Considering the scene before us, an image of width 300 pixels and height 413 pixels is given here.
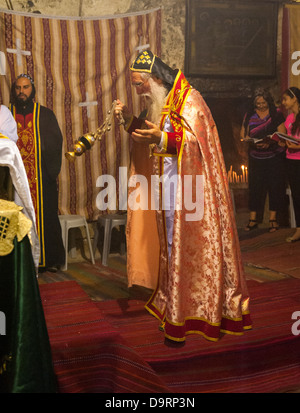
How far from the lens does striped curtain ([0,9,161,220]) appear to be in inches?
168

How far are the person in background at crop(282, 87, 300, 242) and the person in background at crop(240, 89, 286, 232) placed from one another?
0.14m

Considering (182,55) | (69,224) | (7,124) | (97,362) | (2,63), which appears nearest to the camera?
(97,362)

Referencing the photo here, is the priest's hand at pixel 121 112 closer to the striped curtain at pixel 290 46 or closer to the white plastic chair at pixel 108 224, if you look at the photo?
the white plastic chair at pixel 108 224

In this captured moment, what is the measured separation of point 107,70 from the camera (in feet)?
14.9

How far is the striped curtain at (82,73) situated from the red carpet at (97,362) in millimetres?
2130

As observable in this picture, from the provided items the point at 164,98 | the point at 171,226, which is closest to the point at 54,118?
the point at 164,98

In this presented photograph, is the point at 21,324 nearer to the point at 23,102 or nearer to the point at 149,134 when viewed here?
the point at 149,134

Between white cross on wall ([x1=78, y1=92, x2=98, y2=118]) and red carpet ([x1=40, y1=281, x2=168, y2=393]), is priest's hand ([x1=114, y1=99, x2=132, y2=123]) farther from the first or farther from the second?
white cross on wall ([x1=78, y1=92, x2=98, y2=118])

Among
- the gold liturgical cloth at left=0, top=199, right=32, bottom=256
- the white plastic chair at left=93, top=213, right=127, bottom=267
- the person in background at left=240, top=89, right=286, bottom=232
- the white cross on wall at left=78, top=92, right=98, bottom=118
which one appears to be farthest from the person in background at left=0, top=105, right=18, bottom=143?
the person in background at left=240, top=89, right=286, bottom=232

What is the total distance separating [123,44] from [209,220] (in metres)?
2.42

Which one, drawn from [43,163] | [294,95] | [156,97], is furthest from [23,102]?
[294,95]

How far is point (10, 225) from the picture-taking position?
1861 mm

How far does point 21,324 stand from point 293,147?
4.04 metres

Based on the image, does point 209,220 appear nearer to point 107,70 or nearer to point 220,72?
point 107,70
